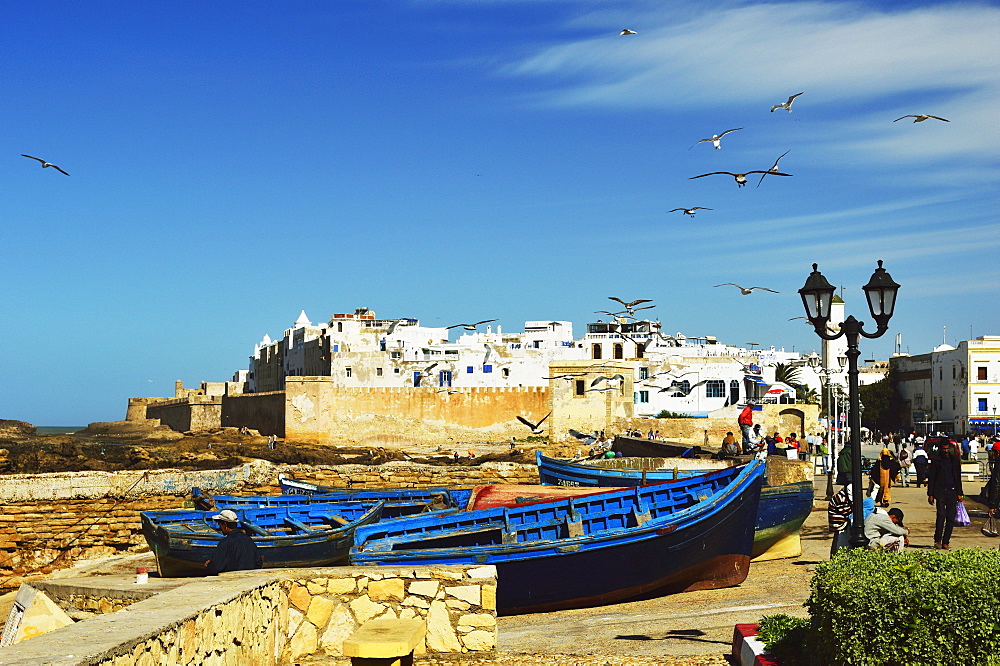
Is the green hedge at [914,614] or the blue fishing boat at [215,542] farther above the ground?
the green hedge at [914,614]

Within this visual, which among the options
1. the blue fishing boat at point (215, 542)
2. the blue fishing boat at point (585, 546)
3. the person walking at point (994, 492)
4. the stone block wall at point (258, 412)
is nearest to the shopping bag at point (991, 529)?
the person walking at point (994, 492)

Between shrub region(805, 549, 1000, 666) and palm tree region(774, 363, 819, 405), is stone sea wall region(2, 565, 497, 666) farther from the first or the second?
palm tree region(774, 363, 819, 405)

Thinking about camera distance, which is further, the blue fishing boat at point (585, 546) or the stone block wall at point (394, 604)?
the blue fishing boat at point (585, 546)

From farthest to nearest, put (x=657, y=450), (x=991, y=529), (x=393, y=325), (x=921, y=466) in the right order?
(x=393, y=325) < (x=657, y=450) < (x=921, y=466) < (x=991, y=529)

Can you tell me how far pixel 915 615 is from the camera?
4.50 meters

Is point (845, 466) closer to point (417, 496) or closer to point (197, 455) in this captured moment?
point (417, 496)

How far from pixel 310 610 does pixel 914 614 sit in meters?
4.09

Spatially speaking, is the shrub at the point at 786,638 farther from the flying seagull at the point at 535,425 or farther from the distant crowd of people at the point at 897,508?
the flying seagull at the point at 535,425

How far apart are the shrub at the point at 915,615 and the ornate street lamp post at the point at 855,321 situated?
150 inches

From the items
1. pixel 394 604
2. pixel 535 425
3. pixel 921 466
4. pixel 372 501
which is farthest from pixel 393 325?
pixel 394 604

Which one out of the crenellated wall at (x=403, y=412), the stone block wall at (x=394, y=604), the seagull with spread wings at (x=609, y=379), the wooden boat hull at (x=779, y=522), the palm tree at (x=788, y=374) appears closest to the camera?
the stone block wall at (x=394, y=604)

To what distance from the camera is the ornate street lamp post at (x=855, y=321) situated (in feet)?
28.0

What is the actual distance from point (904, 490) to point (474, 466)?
11.1 m

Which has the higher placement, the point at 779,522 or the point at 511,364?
the point at 511,364
